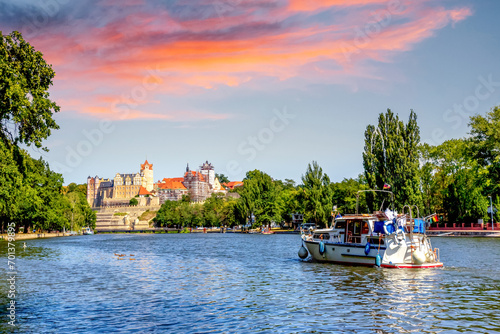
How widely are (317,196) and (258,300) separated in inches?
3318

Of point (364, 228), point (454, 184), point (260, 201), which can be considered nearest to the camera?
point (364, 228)

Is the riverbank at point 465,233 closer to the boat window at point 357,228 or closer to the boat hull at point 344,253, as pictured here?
the boat hull at point 344,253

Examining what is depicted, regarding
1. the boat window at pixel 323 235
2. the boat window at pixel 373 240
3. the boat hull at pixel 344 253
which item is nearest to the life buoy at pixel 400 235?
the boat window at pixel 373 240

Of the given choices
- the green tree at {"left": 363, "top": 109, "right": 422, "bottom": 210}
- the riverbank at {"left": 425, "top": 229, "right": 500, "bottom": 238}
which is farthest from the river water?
the riverbank at {"left": 425, "top": 229, "right": 500, "bottom": 238}

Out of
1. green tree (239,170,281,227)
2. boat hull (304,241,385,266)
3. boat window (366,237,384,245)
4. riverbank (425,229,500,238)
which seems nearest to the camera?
boat window (366,237,384,245)

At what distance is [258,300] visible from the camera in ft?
75.3

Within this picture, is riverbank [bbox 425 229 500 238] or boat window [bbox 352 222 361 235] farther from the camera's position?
riverbank [bbox 425 229 500 238]

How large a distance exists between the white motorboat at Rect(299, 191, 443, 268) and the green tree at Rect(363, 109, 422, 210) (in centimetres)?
3879

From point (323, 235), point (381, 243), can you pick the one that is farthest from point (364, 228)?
point (323, 235)

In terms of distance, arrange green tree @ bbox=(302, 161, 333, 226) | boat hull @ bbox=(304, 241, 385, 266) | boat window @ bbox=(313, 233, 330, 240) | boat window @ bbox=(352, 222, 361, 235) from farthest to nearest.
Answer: green tree @ bbox=(302, 161, 333, 226), boat window @ bbox=(313, 233, 330, 240), boat window @ bbox=(352, 222, 361, 235), boat hull @ bbox=(304, 241, 385, 266)

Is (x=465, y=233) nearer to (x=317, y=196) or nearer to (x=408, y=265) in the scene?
(x=317, y=196)

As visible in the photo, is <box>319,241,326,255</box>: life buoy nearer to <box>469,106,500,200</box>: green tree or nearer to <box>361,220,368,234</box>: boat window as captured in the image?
<box>361,220,368,234</box>: boat window

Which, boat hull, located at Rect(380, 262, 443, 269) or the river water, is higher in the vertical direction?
boat hull, located at Rect(380, 262, 443, 269)

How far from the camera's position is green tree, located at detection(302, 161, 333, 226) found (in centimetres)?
10512
